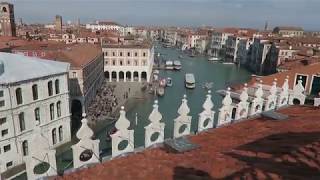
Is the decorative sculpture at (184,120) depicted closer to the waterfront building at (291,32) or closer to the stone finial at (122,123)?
the stone finial at (122,123)

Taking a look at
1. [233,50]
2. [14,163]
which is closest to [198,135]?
[14,163]

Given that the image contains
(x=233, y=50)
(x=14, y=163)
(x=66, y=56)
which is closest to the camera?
(x=14, y=163)

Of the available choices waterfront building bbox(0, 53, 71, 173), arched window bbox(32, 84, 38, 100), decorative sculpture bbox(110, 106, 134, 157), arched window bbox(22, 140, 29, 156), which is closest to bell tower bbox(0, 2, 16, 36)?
waterfront building bbox(0, 53, 71, 173)

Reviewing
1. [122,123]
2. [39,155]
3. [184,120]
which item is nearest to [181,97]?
[184,120]

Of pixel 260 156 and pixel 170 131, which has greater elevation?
pixel 260 156

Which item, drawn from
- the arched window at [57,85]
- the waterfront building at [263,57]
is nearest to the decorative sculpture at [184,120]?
the arched window at [57,85]

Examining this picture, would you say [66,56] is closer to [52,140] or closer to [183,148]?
[52,140]

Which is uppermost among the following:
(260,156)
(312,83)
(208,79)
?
(260,156)

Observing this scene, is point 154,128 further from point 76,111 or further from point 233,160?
point 76,111
